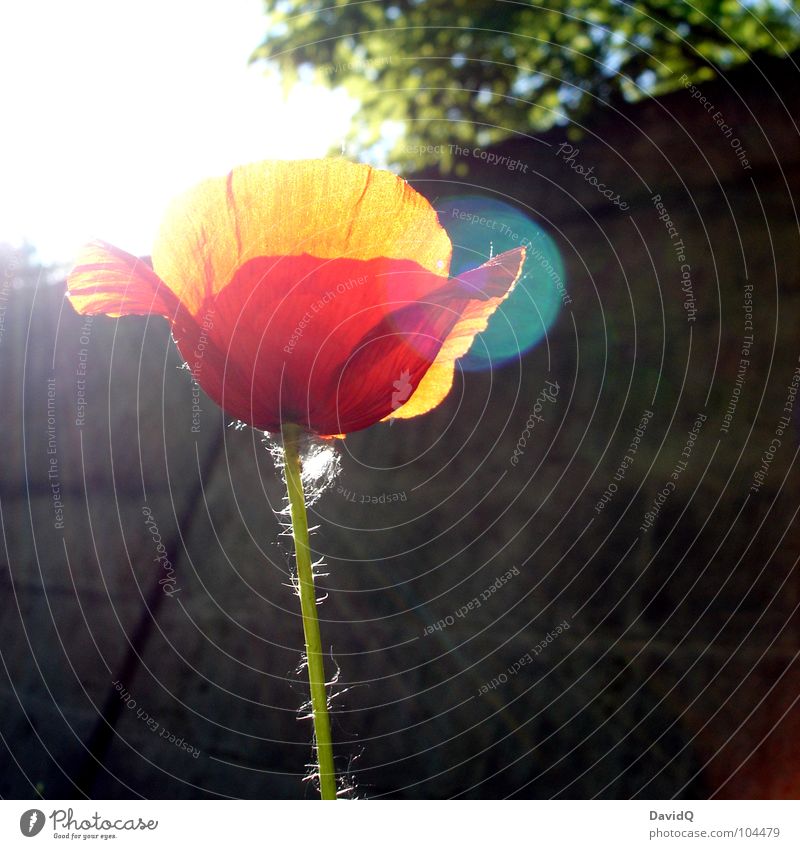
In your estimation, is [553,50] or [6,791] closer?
[6,791]

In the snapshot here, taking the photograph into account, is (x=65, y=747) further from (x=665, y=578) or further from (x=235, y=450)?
Result: (x=665, y=578)

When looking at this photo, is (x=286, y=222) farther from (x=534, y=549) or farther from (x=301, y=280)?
(x=534, y=549)

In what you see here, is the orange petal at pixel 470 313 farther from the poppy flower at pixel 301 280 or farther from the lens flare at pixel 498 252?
the lens flare at pixel 498 252

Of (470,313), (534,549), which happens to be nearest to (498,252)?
(534,549)

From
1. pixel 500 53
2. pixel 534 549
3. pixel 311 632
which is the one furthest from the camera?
pixel 500 53

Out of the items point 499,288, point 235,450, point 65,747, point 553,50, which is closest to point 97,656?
point 65,747

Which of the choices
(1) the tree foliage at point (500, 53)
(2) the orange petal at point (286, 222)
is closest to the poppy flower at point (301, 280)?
(2) the orange petal at point (286, 222)

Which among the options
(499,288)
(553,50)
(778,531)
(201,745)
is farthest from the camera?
(553,50)
